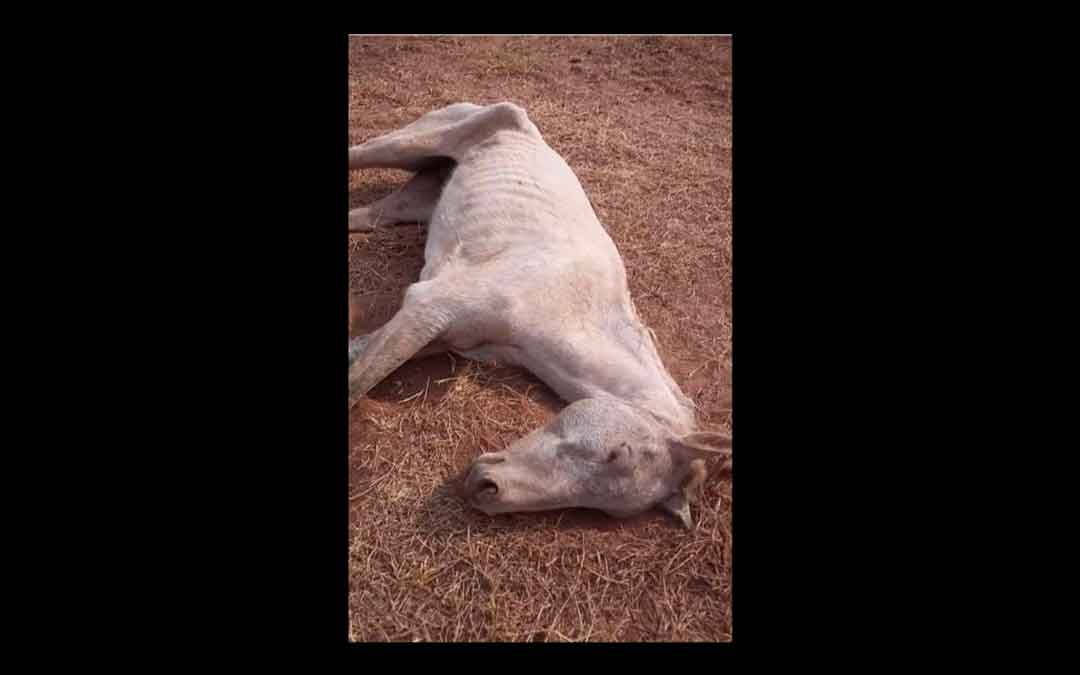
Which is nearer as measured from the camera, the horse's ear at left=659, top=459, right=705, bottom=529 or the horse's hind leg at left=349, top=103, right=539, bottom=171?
the horse's ear at left=659, top=459, right=705, bottom=529

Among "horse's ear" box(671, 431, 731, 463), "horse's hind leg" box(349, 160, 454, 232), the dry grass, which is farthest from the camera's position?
"horse's hind leg" box(349, 160, 454, 232)

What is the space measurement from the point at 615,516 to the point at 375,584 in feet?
2.87

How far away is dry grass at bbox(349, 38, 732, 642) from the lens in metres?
2.28

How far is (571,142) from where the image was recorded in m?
5.62

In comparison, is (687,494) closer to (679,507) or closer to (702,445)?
(679,507)

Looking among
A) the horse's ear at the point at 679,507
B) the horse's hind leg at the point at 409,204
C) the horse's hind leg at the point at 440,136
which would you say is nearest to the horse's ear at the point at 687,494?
the horse's ear at the point at 679,507

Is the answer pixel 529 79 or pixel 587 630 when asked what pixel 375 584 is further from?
pixel 529 79

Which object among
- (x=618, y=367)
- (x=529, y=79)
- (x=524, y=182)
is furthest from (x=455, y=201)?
(x=529, y=79)

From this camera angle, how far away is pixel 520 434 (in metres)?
2.90

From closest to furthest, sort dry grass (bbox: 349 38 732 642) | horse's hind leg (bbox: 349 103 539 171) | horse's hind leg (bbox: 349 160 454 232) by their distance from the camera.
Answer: dry grass (bbox: 349 38 732 642)
horse's hind leg (bbox: 349 103 539 171)
horse's hind leg (bbox: 349 160 454 232)

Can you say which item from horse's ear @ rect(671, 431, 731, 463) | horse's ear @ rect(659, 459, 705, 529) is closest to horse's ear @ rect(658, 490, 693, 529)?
horse's ear @ rect(659, 459, 705, 529)

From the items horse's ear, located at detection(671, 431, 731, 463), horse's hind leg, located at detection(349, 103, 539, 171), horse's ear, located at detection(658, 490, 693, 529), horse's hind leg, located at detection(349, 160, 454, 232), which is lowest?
horse's ear, located at detection(658, 490, 693, 529)

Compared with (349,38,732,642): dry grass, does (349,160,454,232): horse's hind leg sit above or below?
above

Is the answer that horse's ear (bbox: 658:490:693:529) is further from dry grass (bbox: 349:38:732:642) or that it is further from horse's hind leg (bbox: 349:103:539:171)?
horse's hind leg (bbox: 349:103:539:171)
